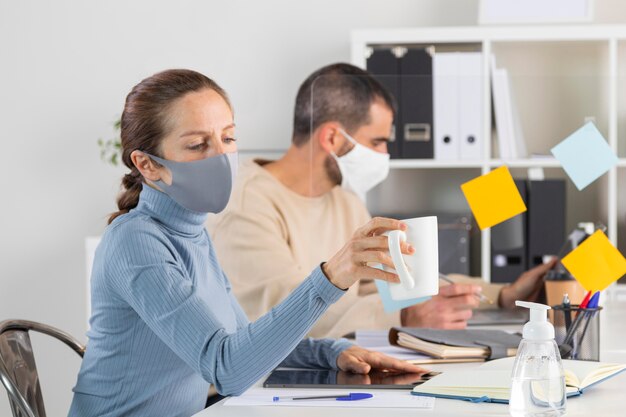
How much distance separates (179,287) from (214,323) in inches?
3.1

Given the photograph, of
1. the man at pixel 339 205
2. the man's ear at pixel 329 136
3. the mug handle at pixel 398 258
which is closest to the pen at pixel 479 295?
the man at pixel 339 205

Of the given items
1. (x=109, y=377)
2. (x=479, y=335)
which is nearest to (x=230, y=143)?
(x=109, y=377)

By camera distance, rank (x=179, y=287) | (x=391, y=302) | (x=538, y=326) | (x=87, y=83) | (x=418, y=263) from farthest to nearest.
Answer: (x=87, y=83) < (x=391, y=302) < (x=179, y=287) < (x=418, y=263) < (x=538, y=326)

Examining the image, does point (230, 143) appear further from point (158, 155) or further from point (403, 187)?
point (403, 187)

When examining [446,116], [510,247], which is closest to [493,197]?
[510,247]

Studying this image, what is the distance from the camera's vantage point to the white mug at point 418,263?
1232mm

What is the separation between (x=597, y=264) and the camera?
1769mm

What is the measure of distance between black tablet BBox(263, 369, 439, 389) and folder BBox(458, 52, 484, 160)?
0.73 metres

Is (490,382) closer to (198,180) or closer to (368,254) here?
(368,254)

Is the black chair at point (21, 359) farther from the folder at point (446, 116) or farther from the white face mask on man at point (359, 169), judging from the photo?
the folder at point (446, 116)

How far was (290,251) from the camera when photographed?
2154mm

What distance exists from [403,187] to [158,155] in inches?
29.5

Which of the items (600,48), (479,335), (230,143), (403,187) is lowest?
(479,335)

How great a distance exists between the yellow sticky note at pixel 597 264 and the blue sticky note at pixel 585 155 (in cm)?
15
